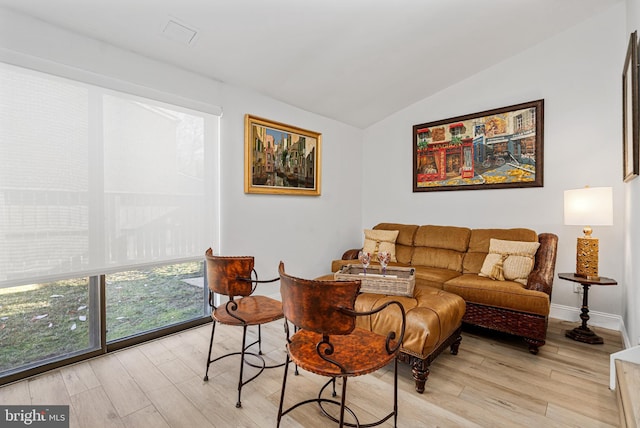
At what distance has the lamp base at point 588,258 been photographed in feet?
8.91

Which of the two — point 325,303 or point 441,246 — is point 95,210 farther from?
point 441,246

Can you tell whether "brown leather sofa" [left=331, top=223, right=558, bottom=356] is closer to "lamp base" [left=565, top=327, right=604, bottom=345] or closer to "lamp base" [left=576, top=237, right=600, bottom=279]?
"lamp base" [left=576, top=237, right=600, bottom=279]

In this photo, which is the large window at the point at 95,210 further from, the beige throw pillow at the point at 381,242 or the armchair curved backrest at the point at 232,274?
the beige throw pillow at the point at 381,242

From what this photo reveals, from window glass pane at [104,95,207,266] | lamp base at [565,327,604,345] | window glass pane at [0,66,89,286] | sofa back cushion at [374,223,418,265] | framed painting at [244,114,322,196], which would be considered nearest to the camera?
window glass pane at [0,66,89,286]

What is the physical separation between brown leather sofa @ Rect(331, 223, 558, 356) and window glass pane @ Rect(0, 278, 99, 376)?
222 cm

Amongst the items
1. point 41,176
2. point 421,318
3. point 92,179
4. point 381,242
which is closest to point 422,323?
point 421,318

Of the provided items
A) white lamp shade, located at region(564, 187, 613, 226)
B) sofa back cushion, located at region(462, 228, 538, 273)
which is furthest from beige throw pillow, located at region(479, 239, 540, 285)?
white lamp shade, located at region(564, 187, 613, 226)

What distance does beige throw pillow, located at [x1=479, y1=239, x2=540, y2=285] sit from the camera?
2.91 m

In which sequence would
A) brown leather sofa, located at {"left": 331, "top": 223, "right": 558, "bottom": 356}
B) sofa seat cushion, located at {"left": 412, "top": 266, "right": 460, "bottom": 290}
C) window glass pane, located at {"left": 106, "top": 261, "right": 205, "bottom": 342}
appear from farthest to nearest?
sofa seat cushion, located at {"left": 412, "top": 266, "right": 460, "bottom": 290}, window glass pane, located at {"left": 106, "top": 261, "right": 205, "bottom": 342}, brown leather sofa, located at {"left": 331, "top": 223, "right": 558, "bottom": 356}

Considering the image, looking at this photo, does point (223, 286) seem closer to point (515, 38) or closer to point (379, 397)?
point (379, 397)

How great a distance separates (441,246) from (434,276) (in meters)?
0.69

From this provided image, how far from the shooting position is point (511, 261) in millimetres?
2982

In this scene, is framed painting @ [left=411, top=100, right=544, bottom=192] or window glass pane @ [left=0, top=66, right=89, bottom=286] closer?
window glass pane @ [left=0, top=66, right=89, bottom=286]

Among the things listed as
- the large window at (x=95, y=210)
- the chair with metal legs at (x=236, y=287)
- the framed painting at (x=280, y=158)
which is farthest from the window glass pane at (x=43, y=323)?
the framed painting at (x=280, y=158)
